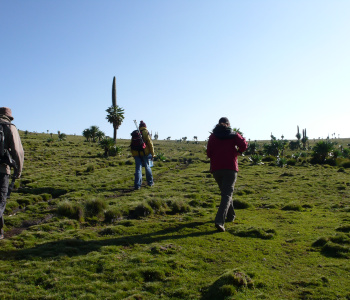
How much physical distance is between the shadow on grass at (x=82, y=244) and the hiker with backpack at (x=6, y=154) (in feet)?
3.55

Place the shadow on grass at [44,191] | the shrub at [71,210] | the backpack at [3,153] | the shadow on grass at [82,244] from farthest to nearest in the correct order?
1. the shadow on grass at [44,191]
2. the shrub at [71,210]
3. the backpack at [3,153]
4. the shadow on grass at [82,244]

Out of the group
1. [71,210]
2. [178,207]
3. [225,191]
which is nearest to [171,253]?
[225,191]

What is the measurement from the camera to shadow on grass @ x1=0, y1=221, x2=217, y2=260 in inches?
206

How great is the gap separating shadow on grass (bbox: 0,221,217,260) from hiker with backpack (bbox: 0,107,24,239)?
42.6 inches

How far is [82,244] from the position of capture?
5840mm

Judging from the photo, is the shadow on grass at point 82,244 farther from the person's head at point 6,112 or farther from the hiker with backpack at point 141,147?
the hiker with backpack at point 141,147

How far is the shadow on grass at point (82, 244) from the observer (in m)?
5.24

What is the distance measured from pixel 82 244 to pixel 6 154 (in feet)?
7.33

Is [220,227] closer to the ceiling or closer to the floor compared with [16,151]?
closer to the floor

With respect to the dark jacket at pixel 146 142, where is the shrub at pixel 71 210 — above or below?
below

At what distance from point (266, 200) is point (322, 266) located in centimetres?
685

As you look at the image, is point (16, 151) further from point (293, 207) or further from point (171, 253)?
point (293, 207)

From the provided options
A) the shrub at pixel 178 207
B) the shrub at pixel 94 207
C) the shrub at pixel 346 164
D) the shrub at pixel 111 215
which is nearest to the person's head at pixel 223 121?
the shrub at pixel 178 207

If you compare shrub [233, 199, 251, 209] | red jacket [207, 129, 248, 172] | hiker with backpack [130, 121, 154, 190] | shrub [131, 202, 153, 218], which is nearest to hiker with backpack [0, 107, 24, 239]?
shrub [131, 202, 153, 218]
